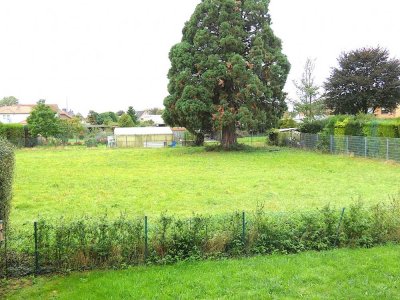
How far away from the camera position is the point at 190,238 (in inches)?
298

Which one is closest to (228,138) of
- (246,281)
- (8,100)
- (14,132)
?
(14,132)

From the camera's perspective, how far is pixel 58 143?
4775cm

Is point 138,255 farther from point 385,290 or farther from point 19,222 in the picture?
point 19,222

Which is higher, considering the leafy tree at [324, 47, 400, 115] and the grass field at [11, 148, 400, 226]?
the leafy tree at [324, 47, 400, 115]

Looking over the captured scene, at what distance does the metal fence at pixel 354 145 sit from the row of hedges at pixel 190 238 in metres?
19.0

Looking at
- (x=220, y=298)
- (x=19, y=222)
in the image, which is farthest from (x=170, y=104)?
(x=220, y=298)

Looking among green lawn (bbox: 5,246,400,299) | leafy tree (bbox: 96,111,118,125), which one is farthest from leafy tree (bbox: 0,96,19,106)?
green lawn (bbox: 5,246,400,299)

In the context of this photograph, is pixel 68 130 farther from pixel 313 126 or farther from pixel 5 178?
pixel 5 178

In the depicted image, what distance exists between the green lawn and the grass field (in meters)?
4.88

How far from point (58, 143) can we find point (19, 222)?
39042 millimetres

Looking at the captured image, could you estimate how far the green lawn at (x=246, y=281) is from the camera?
5.93 meters

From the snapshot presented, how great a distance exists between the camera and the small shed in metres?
50.8

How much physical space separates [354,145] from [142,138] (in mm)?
28771

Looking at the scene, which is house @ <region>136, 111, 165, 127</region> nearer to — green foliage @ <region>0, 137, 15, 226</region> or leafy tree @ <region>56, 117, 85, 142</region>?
leafy tree @ <region>56, 117, 85, 142</region>
